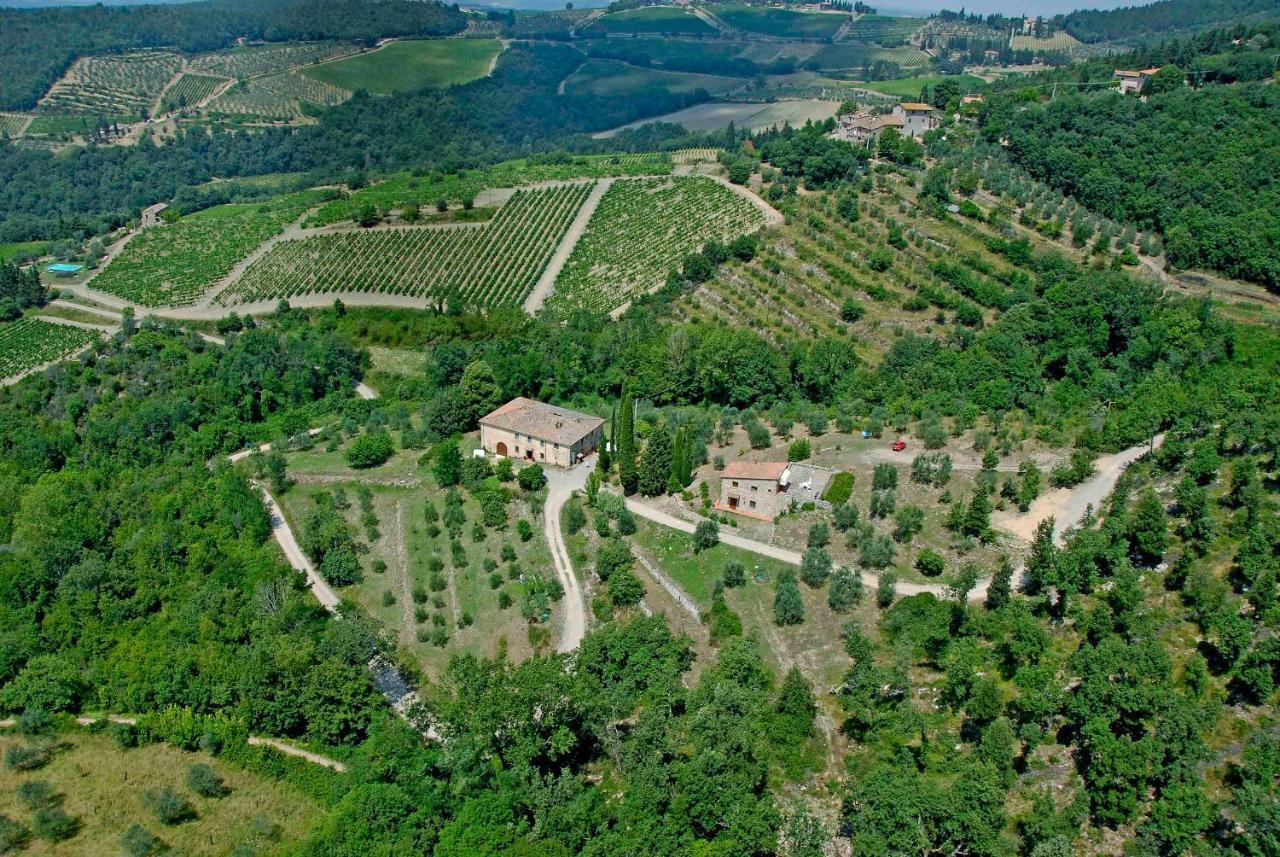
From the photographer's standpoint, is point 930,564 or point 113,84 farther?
point 113,84

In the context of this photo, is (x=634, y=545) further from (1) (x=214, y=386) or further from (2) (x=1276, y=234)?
(2) (x=1276, y=234)

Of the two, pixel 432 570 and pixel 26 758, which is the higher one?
pixel 432 570

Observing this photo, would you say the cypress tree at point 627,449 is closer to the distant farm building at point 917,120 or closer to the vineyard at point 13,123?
the distant farm building at point 917,120

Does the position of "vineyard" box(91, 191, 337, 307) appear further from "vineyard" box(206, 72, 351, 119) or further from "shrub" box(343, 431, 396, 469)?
"vineyard" box(206, 72, 351, 119)

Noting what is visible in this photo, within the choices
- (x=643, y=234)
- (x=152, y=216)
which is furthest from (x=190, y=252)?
(x=643, y=234)

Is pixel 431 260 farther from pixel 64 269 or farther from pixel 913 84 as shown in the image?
pixel 913 84

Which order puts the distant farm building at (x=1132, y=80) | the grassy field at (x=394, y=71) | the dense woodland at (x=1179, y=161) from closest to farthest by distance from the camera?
the dense woodland at (x=1179, y=161) < the distant farm building at (x=1132, y=80) < the grassy field at (x=394, y=71)

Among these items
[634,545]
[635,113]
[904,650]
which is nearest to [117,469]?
[634,545]

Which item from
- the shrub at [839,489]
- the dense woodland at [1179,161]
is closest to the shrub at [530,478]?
the shrub at [839,489]
